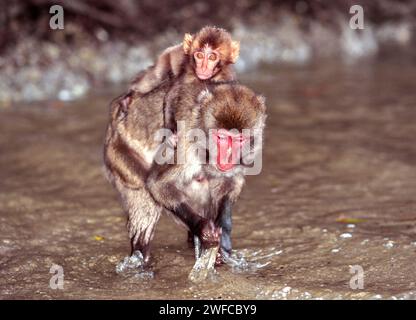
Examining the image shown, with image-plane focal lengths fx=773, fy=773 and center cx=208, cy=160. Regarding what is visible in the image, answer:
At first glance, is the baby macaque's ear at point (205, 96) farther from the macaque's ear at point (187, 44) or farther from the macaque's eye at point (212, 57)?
the macaque's ear at point (187, 44)

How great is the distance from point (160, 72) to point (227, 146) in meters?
1.02

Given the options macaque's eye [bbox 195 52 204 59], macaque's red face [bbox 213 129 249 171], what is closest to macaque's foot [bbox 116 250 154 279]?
macaque's red face [bbox 213 129 249 171]

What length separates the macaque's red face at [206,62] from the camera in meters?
4.41

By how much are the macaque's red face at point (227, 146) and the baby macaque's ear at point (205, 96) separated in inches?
7.7

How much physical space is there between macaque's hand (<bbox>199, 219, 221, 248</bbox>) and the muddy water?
0.62ft

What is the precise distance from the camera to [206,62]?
4430 millimetres

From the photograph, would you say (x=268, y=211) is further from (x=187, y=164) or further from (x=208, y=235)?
(x=187, y=164)

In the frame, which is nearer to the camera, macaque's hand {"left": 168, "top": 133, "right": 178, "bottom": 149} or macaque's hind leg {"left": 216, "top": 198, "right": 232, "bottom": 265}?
macaque's hand {"left": 168, "top": 133, "right": 178, "bottom": 149}

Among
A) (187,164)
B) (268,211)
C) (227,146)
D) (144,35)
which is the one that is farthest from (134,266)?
(144,35)

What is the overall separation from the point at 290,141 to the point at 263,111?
11.9ft

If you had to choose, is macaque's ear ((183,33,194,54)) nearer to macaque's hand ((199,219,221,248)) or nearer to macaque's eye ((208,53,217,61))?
macaque's eye ((208,53,217,61))

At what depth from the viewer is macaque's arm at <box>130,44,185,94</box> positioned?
183 inches

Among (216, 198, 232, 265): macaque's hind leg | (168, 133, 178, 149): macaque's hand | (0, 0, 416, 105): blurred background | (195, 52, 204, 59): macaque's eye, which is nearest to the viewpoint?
(168, 133, 178, 149): macaque's hand

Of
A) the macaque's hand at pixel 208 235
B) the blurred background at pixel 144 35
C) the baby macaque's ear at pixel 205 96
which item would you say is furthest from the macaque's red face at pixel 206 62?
the blurred background at pixel 144 35
